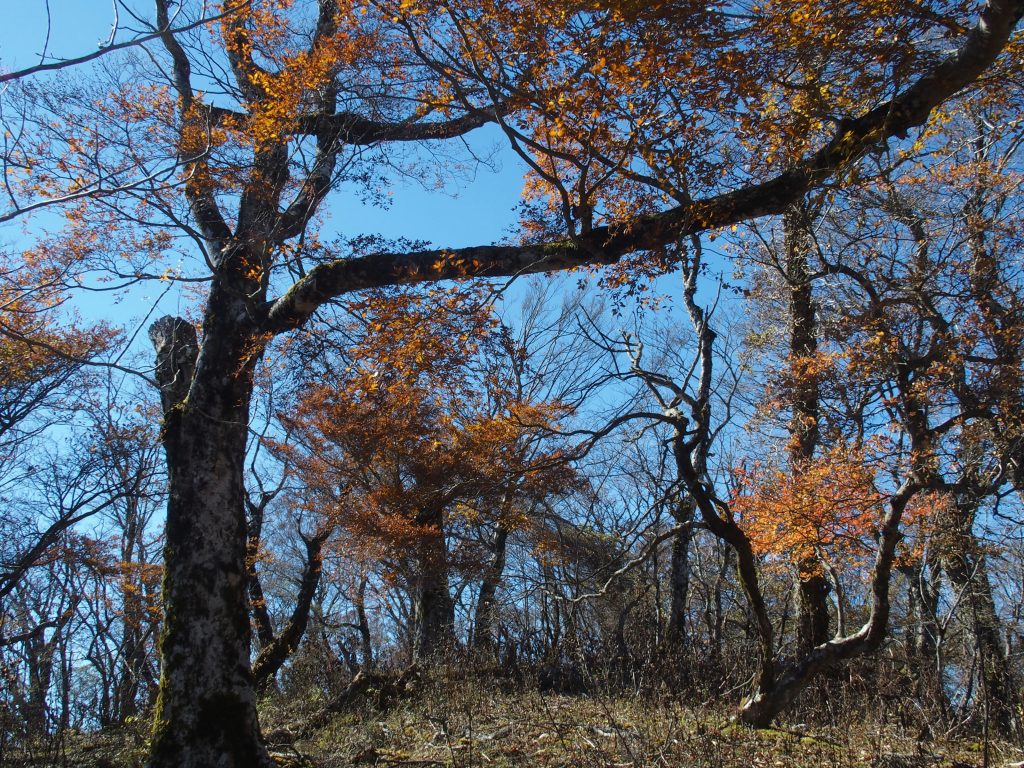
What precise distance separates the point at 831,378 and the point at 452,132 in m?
6.63

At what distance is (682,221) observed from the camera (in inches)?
204

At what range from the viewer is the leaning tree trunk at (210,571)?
14.8 feet

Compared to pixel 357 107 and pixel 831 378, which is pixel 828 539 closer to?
pixel 831 378

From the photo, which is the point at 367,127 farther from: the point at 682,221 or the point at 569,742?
the point at 569,742

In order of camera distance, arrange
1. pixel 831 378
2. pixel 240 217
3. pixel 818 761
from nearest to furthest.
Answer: pixel 818 761, pixel 240 217, pixel 831 378

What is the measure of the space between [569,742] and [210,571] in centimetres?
294

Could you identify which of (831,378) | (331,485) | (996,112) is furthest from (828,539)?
(331,485)

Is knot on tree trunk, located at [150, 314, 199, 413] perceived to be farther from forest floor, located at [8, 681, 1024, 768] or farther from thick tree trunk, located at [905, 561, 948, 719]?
thick tree trunk, located at [905, 561, 948, 719]

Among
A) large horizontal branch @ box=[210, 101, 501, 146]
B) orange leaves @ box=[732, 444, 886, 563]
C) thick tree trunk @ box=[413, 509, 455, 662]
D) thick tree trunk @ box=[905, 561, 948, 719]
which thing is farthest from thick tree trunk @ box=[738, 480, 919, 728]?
thick tree trunk @ box=[413, 509, 455, 662]

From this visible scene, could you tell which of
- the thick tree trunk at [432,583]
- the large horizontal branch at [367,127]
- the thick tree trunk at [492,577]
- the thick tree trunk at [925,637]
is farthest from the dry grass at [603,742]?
the thick tree trunk at [432,583]

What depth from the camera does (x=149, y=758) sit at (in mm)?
4414

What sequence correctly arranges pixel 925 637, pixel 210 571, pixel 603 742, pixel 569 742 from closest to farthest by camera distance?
pixel 603 742 → pixel 569 742 → pixel 210 571 → pixel 925 637

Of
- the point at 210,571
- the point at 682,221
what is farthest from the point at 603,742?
the point at 682,221

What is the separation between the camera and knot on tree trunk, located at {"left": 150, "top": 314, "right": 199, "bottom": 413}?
246 inches
